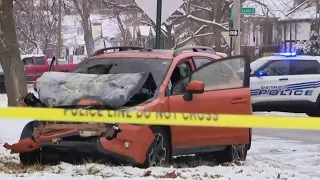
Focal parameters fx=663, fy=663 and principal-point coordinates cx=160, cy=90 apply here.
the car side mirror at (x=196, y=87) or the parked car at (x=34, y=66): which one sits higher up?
the car side mirror at (x=196, y=87)

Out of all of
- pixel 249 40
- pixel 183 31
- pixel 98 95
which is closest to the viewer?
pixel 98 95

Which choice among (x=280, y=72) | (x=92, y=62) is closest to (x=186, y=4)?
(x=280, y=72)

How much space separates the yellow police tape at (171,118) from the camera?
21.9 feet

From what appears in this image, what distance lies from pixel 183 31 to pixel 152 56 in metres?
38.7

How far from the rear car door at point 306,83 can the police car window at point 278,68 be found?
18 cm

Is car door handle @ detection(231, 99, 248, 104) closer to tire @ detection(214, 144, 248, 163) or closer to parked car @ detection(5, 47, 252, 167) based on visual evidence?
parked car @ detection(5, 47, 252, 167)

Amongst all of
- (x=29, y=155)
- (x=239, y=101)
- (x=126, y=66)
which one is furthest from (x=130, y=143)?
(x=239, y=101)

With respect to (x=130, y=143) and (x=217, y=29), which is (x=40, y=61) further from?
(x=130, y=143)

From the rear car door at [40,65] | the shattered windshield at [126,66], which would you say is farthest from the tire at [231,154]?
the rear car door at [40,65]

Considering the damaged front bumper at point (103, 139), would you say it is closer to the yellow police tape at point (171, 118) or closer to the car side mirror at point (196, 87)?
the yellow police tape at point (171, 118)

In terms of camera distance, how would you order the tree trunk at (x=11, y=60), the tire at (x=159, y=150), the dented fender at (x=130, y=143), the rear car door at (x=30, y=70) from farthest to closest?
the rear car door at (x=30, y=70) → the tree trunk at (x=11, y=60) → the tire at (x=159, y=150) → the dented fender at (x=130, y=143)

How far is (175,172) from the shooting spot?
738cm

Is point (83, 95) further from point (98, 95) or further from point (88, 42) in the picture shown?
point (88, 42)

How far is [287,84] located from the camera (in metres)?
17.5
